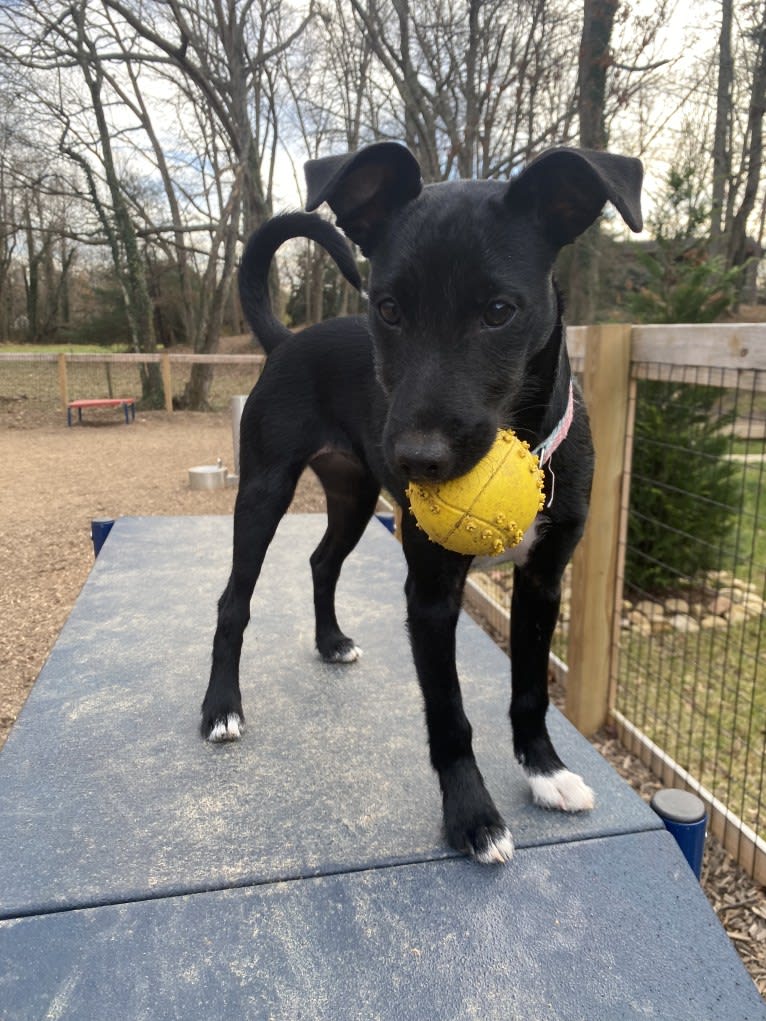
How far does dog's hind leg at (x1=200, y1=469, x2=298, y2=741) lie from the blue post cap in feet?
4.09

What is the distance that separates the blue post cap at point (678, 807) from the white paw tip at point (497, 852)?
1.51 feet

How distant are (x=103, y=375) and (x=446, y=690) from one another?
30.9ft

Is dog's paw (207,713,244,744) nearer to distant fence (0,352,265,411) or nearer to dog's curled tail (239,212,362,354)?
dog's curled tail (239,212,362,354)

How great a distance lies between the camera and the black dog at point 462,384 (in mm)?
1442

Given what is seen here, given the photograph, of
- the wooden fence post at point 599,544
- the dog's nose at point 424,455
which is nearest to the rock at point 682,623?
the wooden fence post at point 599,544

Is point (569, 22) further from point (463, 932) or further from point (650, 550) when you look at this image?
point (463, 932)

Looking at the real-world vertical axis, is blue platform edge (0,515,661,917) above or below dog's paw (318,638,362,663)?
below

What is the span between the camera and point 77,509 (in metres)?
6.52

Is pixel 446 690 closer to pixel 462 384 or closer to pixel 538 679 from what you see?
pixel 538 679

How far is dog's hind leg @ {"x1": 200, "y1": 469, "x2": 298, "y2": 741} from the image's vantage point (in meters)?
2.31

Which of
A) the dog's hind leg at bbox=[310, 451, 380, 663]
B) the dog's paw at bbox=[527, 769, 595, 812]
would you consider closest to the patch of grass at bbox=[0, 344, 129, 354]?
the dog's hind leg at bbox=[310, 451, 380, 663]

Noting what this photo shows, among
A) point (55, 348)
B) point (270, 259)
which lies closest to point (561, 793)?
point (270, 259)

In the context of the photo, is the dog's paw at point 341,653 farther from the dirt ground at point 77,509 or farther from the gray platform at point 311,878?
the dirt ground at point 77,509

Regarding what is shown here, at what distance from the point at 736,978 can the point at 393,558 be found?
9.16 feet
